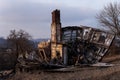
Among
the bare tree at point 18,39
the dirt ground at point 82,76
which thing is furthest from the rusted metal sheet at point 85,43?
the bare tree at point 18,39

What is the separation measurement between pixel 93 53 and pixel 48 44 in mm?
4403

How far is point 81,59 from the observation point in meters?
32.8

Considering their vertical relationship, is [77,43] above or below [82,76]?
above

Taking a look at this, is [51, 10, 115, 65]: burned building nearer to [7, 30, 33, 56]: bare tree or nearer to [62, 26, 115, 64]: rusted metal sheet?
[62, 26, 115, 64]: rusted metal sheet

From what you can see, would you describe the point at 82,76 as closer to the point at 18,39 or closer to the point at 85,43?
the point at 85,43

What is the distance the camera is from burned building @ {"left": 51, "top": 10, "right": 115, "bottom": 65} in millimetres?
32750

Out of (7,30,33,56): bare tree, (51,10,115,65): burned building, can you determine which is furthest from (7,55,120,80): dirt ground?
(7,30,33,56): bare tree

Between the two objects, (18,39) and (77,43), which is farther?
(18,39)

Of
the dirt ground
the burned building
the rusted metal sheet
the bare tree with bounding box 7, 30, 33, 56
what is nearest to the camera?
the dirt ground

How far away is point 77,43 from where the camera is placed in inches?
1339

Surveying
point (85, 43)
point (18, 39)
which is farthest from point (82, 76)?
point (18, 39)

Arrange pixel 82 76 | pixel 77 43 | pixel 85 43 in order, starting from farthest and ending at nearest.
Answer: pixel 85 43, pixel 77 43, pixel 82 76

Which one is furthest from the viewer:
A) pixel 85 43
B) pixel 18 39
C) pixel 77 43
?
pixel 18 39

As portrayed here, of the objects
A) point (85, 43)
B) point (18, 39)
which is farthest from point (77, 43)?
point (18, 39)
